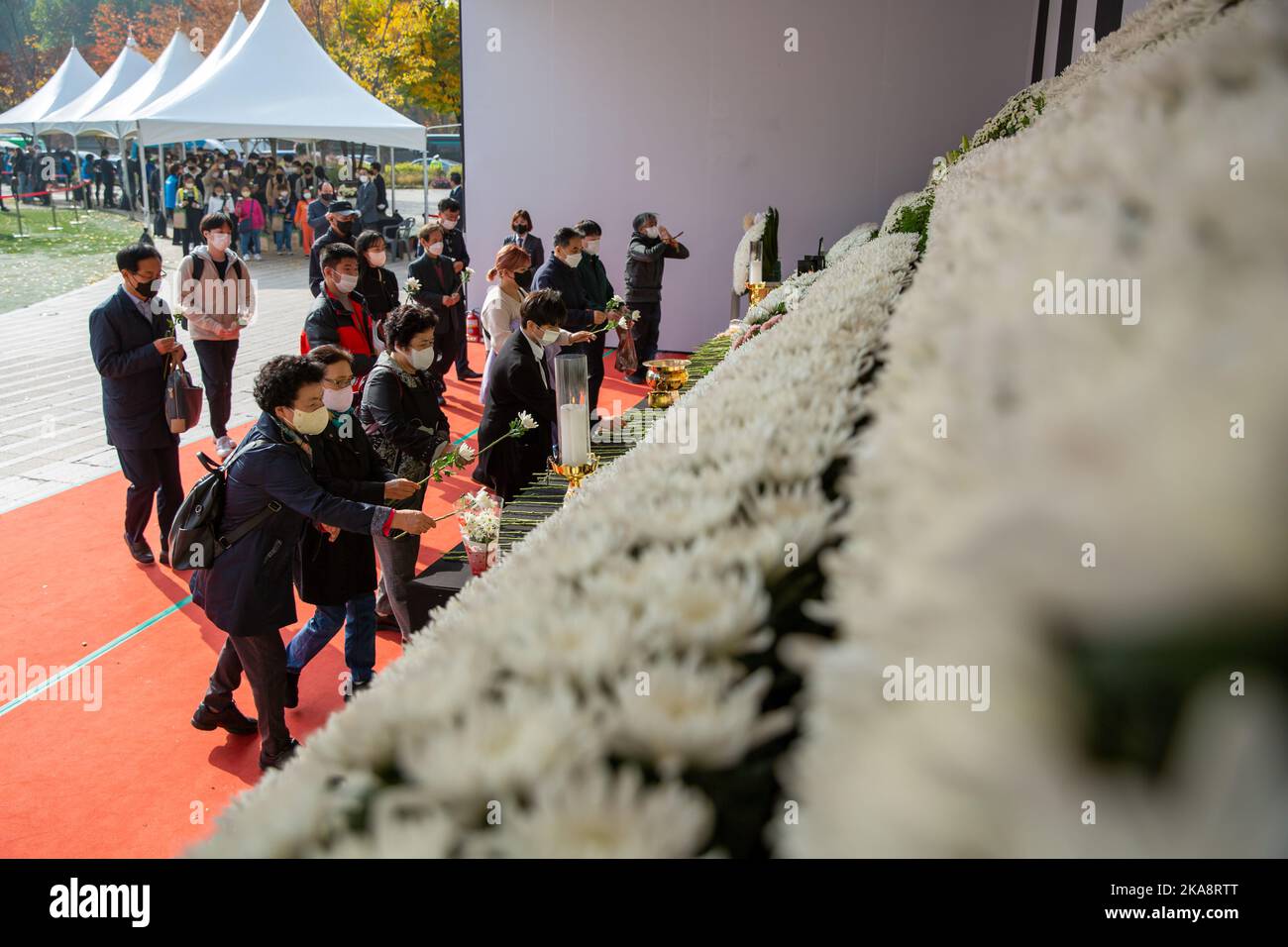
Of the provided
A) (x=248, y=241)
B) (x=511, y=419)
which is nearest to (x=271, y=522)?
(x=511, y=419)

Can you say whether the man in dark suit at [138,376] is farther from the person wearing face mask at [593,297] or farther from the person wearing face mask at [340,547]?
the person wearing face mask at [593,297]

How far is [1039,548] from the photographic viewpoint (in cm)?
41

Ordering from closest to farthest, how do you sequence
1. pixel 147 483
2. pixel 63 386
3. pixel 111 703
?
pixel 111 703 → pixel 147 483 → pixel 63 386

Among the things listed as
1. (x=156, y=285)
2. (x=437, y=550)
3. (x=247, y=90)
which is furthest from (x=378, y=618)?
(x=247, y=90)

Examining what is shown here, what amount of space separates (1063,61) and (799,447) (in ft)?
29.7

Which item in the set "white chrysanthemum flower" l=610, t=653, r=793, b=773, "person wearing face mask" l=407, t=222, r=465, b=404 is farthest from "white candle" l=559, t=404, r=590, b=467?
"person wearing face mask" l=407, t=222, r=465, b=404

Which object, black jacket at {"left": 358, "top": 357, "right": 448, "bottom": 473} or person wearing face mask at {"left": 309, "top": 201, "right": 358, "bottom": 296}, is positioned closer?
black jacket at {"left": 358, "top": 357, "right": 448, "bottom": 473}

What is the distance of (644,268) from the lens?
11.1 m

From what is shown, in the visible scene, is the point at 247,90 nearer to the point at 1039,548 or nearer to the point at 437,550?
the point at 437,550

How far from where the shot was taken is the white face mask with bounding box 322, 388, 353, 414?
4.52m

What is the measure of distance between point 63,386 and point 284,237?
50.4 feet

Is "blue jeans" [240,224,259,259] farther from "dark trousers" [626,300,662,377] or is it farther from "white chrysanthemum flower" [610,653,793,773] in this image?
"white chrysanthemum flower" [610,653,793,773]

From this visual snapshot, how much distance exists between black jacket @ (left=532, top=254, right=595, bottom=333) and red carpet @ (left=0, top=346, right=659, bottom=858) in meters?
2.94

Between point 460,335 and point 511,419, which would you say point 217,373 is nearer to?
point 460,335
